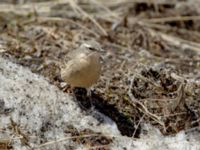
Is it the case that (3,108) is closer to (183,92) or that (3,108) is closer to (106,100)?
(106,100)

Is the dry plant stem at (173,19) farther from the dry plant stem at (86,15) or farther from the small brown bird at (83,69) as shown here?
the small brown bird at (83,69)

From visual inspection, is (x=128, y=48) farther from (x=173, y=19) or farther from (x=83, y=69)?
(x=83, y=69)

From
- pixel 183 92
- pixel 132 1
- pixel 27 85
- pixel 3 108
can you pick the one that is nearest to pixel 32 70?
pixel 27 85

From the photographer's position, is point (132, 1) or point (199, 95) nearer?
point (199, 95)

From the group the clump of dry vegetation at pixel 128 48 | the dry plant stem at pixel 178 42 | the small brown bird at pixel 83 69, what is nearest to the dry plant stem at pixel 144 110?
the clump of dry vegetation at pixel 128 48

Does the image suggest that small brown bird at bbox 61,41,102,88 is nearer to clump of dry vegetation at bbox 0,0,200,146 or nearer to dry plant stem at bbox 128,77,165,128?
clump of dry vegetation at bbox 0,0,200,146

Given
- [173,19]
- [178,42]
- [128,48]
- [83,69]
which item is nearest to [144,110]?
[83,69]

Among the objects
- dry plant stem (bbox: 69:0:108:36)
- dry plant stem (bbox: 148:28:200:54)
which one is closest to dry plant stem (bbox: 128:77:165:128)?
dry plant stem (bbox: 69:0:108:36)
